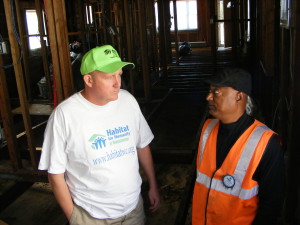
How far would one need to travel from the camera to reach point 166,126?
4480 mm

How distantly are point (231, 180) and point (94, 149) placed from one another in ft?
2.07

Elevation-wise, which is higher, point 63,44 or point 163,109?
point 63,44

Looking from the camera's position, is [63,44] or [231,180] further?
[63,44]

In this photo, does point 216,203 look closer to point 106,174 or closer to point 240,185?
point 240,185

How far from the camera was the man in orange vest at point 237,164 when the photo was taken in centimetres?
127

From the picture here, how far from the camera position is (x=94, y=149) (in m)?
1.47

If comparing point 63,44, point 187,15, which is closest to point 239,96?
point 63,44

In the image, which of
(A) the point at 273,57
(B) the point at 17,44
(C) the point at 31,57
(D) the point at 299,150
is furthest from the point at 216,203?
(C) the point at 31,57

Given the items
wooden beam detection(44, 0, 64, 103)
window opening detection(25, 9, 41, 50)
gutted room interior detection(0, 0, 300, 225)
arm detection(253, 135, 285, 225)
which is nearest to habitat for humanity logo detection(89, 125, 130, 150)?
gutted room interior detection(0, 0, 300, 225)

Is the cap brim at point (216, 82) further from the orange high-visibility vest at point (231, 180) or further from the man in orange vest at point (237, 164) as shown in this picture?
the orange high-visibility vest at point (231, 180)

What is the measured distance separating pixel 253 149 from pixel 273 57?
6.82ft

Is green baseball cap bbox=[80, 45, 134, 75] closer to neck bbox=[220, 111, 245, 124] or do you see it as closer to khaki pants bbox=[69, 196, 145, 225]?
neck bbox=[220, 111, 245, 124]

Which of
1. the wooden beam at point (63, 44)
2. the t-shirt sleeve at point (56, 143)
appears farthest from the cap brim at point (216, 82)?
the wooden beam at point (63, 44)

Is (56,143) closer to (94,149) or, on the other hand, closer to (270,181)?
(94,149)
